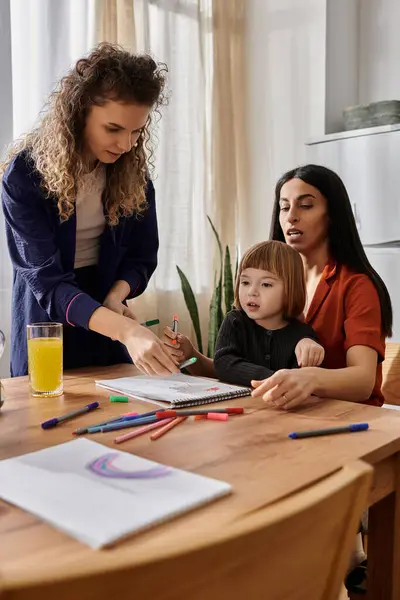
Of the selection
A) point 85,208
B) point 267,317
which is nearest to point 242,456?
point 267,317

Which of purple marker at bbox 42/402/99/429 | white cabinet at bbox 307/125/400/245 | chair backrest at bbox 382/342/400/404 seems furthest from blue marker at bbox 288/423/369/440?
white cabinet at bbox 307/125/400/245

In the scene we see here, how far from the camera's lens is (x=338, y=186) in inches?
68.8

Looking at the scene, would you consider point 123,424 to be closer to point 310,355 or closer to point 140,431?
point 140,431

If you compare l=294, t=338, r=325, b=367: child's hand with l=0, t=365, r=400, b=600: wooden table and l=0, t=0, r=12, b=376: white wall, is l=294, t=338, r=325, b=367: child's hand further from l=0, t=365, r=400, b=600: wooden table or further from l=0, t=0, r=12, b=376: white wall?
l=0, t=0, r=12, b=376: white wall

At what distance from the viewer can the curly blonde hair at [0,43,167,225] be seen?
1600 mm

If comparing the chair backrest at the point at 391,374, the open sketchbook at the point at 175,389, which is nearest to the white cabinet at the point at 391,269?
the chair backrest at the point at 391,374

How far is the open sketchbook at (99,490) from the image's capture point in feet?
2.33

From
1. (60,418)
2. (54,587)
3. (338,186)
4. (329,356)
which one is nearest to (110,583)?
(54,587)

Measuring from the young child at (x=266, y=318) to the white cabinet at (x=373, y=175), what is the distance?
1746 mm

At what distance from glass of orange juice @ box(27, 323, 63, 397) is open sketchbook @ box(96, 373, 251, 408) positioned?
0.12 meters

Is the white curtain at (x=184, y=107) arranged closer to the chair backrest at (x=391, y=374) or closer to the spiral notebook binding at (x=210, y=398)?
the chair backrest at (x=391, y=374)

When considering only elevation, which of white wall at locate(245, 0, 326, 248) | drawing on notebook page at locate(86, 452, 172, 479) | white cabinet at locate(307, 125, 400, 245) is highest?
white wall at locate(245, 0, 326, 248)

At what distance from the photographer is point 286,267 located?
1588mm

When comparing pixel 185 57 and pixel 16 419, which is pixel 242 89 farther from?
pixel 16 419
